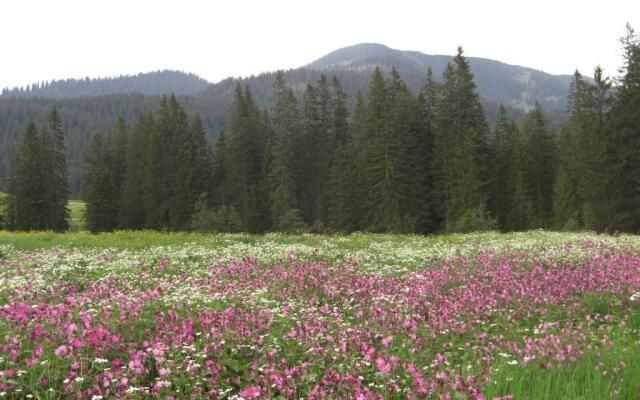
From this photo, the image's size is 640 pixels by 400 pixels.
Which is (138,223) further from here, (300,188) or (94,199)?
(300,188)

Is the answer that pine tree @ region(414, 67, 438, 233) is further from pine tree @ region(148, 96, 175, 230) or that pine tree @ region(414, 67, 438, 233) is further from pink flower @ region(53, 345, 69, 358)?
pink flower @ region(53, 345, 69, 358)

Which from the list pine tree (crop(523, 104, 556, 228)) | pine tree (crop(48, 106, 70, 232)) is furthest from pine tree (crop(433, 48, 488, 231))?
pine tree (crop(48, 106, 70, 232))

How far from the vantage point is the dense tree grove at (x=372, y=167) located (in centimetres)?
4478

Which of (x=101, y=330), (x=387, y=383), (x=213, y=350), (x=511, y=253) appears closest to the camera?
(x=387, y=383)

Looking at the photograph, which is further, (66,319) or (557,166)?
(557,166)

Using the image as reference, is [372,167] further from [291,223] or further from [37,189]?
[37,189]

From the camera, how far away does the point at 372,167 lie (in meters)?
53.7

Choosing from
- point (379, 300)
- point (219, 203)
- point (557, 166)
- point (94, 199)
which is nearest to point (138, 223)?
point (94, 199)

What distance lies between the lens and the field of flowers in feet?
15.2

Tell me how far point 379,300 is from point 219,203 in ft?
211

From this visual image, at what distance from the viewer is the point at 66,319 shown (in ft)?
19.6

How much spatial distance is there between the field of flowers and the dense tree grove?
34.3m

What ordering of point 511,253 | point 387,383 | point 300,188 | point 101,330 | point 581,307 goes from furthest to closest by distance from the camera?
1. point 300,188
2. point 511,253
3. point 581,307
4. point 101,330
5. point 387,383

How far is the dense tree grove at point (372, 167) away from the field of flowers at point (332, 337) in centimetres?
3429
